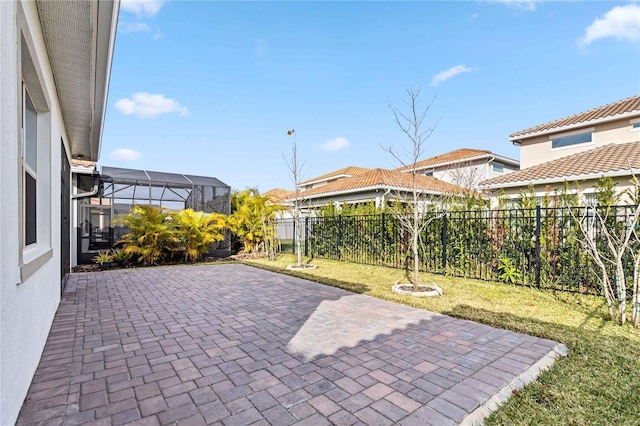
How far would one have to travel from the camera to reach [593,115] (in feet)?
44.4

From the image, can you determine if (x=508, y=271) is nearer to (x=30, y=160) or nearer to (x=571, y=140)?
(x=30, y=160)

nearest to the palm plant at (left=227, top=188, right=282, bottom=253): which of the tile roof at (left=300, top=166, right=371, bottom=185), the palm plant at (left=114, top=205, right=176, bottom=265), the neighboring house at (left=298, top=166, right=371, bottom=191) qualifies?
the palm plant at (left=114, top=205, right=176, bottom=265)

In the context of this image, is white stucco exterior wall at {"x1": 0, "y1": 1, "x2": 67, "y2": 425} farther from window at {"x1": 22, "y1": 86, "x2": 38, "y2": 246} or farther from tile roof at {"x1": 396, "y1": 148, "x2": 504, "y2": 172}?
tile roof at {"x1": 396, "y1": 148, "x2": 504, "y2": 172}

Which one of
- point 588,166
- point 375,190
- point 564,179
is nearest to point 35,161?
point 564,179

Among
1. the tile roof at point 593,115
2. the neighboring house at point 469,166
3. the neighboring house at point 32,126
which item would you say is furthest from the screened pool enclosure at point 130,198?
the neighboring house at point 469,166

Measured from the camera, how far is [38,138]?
4008mm

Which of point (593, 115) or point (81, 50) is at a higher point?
point (593, 115)

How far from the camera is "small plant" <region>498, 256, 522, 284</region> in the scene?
7.27 metres

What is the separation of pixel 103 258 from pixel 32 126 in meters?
7.45

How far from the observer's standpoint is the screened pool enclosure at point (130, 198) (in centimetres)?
1101

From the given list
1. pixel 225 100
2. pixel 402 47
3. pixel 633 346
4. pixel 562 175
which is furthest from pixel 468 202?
pixel 225 100

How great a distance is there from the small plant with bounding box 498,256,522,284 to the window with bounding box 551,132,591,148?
1022cm

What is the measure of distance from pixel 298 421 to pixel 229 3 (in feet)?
35.8

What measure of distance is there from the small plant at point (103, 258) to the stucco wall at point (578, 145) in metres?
18.0
